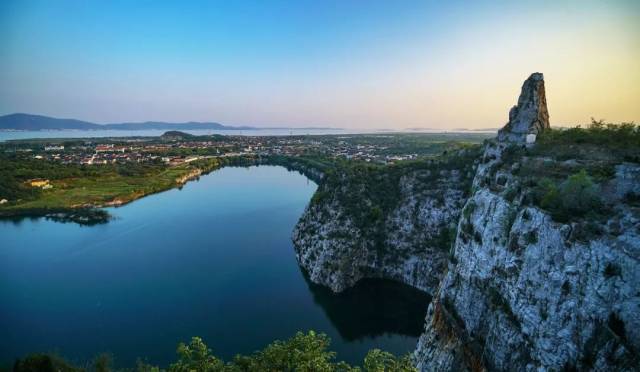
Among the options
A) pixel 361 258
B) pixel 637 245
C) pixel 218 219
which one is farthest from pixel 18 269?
pixel 637 245

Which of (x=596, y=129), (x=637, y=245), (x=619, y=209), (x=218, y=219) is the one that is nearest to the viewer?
(x=637, y=245)

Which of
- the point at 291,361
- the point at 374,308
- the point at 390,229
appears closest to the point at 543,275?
the point at 291,361

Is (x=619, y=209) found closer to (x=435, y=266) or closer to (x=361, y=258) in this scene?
(x=435, y=266)

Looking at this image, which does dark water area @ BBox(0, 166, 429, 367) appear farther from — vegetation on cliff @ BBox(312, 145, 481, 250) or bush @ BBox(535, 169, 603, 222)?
bush @ BBox(535, 169, 603, 222)

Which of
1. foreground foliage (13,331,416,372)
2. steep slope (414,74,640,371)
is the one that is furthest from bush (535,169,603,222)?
foreground foliage (13,331,416,372)

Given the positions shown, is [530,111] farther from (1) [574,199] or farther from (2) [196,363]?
(2) [196,363]

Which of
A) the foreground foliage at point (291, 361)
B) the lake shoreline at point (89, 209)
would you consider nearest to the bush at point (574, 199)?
the foreground foliage at point (291, 361)
